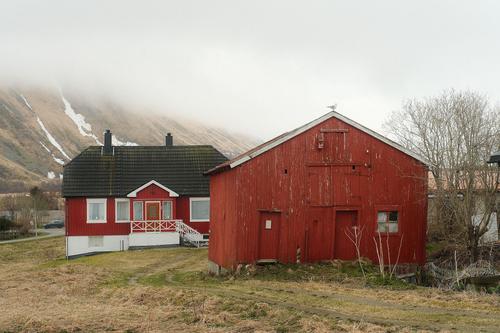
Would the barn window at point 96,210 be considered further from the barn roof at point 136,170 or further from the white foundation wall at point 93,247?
the white foundation wall at point 93,247

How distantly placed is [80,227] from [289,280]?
2411cm

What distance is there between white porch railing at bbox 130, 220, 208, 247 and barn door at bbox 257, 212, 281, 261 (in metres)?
17.9

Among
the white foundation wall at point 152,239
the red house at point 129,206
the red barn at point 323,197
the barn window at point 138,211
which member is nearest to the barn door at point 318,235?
the red barn at point 323,197

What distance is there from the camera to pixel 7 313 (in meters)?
18.0

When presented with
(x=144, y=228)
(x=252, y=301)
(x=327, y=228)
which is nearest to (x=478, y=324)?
(x=252, y=301)

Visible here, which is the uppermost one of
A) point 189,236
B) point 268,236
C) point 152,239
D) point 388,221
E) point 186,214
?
point 388,221

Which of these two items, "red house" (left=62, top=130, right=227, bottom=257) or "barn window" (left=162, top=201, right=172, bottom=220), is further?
"barn window" (left=162, top=201, right=172, bottom=220)

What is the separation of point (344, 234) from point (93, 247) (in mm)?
22642

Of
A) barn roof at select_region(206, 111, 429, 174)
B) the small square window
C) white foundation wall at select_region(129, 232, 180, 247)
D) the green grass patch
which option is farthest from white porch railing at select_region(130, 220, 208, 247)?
barn roof at select_region(206, 111, 429, 174)

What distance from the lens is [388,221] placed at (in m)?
26.1

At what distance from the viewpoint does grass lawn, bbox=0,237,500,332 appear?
14.7 metres

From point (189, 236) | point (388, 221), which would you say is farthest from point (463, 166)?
point (189, 236)

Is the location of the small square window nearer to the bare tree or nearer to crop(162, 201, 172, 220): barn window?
crop(162, 201, 172, 220): barn window

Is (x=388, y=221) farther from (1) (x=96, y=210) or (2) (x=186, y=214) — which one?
(1) (x=96, y=210)
